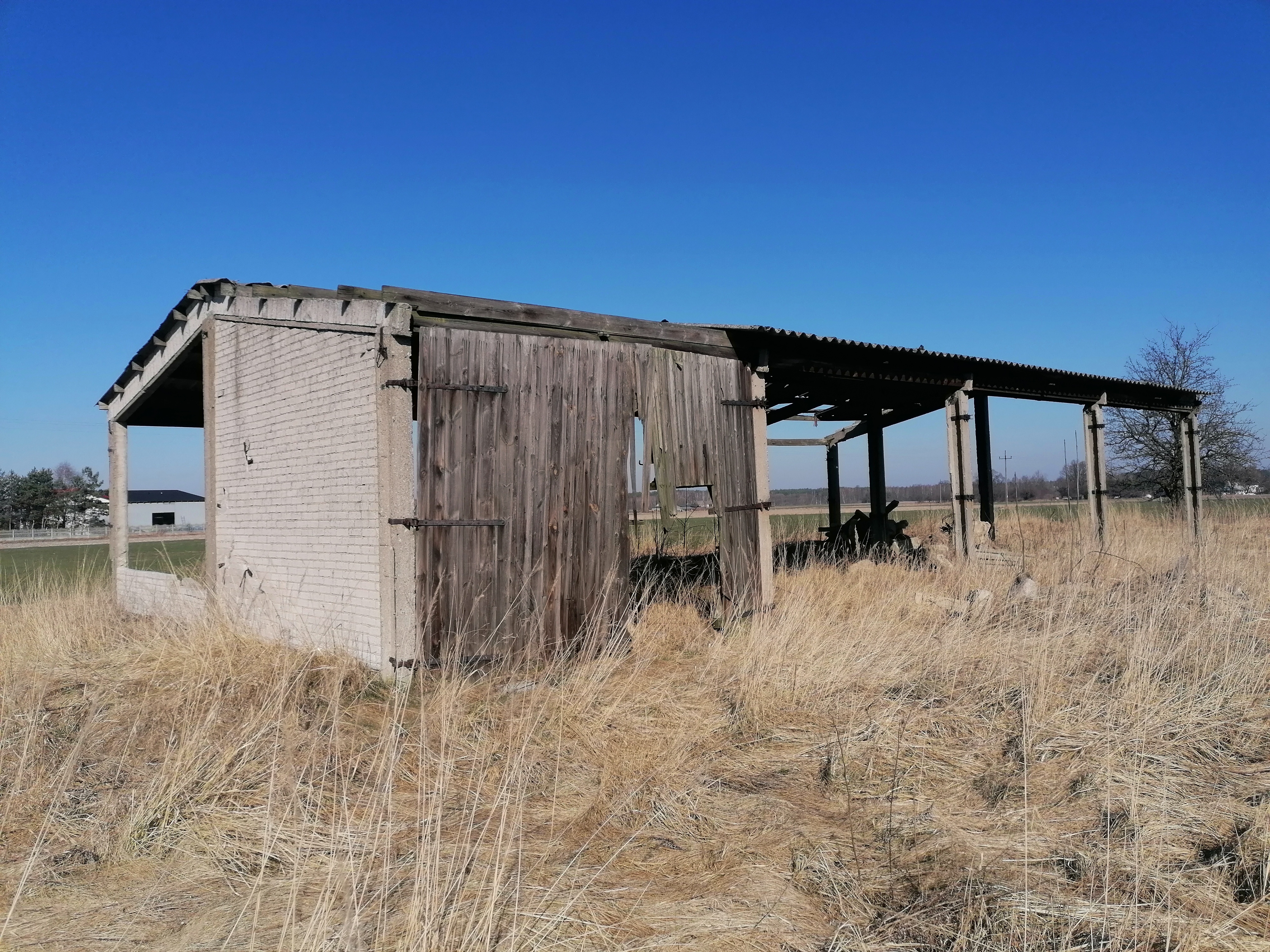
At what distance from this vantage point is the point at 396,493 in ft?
22.5

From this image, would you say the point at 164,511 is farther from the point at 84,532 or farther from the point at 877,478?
the point at 877,478

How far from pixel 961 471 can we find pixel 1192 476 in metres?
7.84

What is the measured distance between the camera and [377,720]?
19.7 feet

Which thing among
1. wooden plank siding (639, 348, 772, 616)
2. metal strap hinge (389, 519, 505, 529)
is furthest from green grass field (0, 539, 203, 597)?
wooden plank siding (639, 348, 772, 616)

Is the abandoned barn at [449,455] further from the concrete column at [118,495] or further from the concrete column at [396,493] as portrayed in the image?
the concrete column at [118,495]

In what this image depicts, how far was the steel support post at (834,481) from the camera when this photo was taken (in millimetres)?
16734

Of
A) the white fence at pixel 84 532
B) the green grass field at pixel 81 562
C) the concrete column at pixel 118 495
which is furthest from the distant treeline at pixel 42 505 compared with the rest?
the concrete column at pixel 118 495

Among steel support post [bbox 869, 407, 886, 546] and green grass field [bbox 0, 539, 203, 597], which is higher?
steel support post [bbox 869, 407, 886, 546]

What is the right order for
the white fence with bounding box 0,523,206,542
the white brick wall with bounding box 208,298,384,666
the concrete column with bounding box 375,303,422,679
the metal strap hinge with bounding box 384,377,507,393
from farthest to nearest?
the white fence with bounding box 0,523,206,542
the white brick wall with bounding box 208,298,384,666
the metal strap hinge with bounding box 384,377,507,393
the concrete column with bounding box 375,303,422,679

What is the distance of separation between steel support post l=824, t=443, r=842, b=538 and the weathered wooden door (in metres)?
9.60

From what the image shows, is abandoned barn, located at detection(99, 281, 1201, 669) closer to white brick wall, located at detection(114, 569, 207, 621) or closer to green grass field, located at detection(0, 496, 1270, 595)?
white brick wall, located at detection(114, 569, 207, 621)

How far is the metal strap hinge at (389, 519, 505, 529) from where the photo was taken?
6.77 metres

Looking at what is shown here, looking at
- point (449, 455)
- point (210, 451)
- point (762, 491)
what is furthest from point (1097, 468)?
point (210, 451)

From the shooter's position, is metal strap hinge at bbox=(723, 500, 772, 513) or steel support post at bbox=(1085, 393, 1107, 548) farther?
steel support post at bbox=(1085, 393, 1107, 548)
